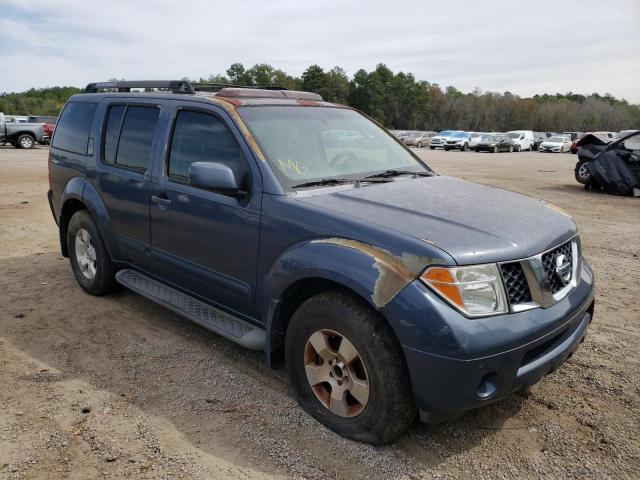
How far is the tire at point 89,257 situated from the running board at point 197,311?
30cm

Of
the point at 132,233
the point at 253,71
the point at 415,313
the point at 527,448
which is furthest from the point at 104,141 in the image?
the point at 253,71

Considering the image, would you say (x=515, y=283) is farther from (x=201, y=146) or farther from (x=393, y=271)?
(x=201, y=146)

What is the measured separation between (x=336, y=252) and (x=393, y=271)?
35 centimetres

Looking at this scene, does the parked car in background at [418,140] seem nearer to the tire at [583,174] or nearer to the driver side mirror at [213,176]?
the tire at [583,174]

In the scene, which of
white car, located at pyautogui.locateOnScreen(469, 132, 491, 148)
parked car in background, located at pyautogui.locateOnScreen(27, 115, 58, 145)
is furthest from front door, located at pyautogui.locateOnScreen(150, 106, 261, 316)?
white car, located at pyautogui.locateOnScreen(469, 132, 491, 148)

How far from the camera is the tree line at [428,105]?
95875 millimetres

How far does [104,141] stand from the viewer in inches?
183

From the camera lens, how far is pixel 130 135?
4375mm

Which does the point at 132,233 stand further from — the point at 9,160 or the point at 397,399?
the point at 9,160

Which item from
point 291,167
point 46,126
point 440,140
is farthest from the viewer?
point 440,140

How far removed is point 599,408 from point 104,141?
4.35 meters

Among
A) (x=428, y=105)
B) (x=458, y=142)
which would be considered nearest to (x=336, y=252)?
(x=458, y=142)

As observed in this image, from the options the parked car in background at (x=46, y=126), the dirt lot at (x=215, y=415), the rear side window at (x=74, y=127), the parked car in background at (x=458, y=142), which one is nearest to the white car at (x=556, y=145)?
the parked car in background at (x=458, y=142)

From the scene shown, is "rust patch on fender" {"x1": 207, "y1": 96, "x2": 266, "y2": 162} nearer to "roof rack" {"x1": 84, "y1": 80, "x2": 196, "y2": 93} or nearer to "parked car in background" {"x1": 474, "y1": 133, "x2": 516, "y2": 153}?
"roof rack" {"x1": 84, "y1": 80, "x2": 196, "y2": 93}
